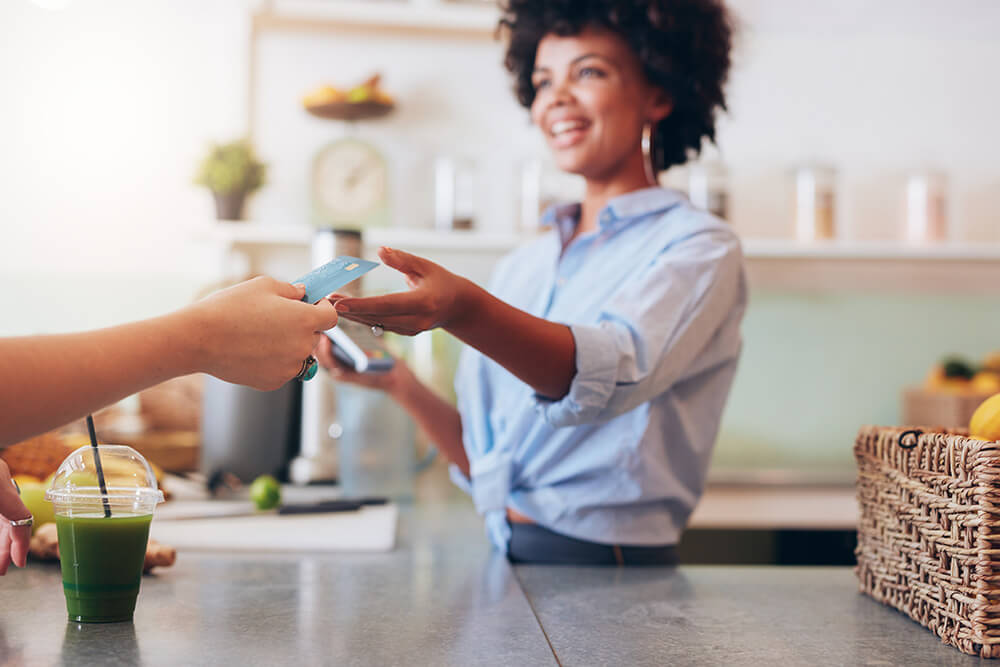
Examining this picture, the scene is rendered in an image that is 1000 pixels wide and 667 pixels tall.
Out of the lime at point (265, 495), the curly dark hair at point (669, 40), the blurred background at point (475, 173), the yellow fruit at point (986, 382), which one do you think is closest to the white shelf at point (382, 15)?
the blurred background at point (475, 173)

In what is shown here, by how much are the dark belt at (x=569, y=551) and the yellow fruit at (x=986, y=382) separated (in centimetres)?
119

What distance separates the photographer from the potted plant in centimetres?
200

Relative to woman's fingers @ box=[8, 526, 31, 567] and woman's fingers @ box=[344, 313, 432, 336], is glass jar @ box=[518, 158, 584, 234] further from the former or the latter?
woman's fingers @ box=[8, 526, 31, 567]

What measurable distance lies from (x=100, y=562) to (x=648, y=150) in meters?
0.88

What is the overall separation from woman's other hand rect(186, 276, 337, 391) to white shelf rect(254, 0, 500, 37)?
5.02 ft

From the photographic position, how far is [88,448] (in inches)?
29.6

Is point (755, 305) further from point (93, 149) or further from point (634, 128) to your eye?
point (93, 149)

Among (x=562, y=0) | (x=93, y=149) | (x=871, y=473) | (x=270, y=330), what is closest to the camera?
(x=270, y=330)

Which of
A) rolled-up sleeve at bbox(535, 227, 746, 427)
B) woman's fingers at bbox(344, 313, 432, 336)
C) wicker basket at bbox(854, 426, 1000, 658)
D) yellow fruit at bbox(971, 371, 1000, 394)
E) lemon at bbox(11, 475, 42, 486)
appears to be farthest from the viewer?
yellow fruit at bbox(971, 371, 1000, 394)

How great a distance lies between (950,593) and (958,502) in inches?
3.0

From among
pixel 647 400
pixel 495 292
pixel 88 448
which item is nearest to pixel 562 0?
pixel 495 292

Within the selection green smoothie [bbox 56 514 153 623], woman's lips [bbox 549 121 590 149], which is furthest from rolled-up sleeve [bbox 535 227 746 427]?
green smoothie [bbox 56 514 153 623]

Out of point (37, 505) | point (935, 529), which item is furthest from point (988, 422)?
point (37, 505)

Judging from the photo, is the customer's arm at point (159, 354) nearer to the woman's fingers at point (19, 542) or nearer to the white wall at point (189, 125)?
the woman's fingers at point (19, 542)
